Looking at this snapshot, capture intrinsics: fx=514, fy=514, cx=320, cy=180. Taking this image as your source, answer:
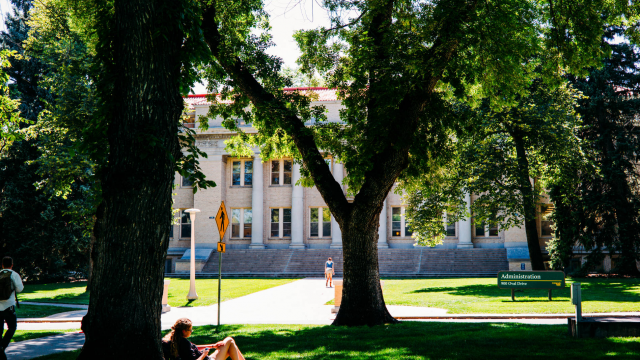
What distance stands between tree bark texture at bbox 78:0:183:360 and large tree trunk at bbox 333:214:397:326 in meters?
5.90

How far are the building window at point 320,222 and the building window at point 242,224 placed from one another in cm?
525

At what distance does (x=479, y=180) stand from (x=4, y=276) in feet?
65.3

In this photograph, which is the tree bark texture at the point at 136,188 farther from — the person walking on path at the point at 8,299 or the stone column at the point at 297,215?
the stone column at the point at 297,215

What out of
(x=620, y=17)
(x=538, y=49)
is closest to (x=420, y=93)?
(x=538, y=49)

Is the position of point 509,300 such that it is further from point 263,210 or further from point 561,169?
point 263,210


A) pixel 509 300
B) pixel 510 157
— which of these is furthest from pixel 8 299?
pixel 510 157

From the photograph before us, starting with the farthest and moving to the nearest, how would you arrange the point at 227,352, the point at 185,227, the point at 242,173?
the point at 242,173, the point at 185,227, the point at 227,352

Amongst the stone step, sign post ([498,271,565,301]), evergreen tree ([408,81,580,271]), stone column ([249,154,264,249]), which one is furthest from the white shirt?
stone column ([249,154,264,249])

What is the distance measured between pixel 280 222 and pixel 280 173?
4177 mm

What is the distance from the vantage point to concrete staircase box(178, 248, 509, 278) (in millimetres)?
35312

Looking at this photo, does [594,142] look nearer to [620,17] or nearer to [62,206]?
[620,17]

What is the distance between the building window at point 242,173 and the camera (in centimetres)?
4456

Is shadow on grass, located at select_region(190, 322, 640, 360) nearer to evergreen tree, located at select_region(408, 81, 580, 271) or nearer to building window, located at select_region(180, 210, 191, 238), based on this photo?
evergreen tree, located at select_region(408, 81, 580, 271)

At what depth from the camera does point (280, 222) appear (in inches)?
1720
